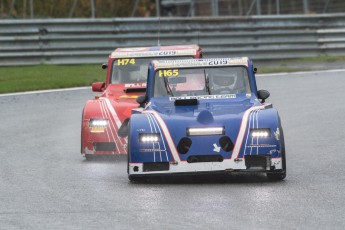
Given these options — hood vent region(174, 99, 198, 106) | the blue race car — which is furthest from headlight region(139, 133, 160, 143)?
hood vent region(174, 99, 198, 106)

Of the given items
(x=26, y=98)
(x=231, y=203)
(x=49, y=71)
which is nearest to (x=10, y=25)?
(x=49, y=71)

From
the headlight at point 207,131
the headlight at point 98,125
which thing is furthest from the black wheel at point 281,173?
the headlight at point 98,125

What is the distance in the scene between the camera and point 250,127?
38.8 ft

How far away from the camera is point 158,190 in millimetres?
11383

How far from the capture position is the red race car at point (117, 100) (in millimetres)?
14641

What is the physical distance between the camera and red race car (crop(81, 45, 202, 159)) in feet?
48.0

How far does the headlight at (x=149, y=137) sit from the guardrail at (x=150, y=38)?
1499cm

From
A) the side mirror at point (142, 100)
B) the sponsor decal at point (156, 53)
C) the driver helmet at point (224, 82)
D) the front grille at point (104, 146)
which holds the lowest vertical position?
the front grille at point (104, 146)

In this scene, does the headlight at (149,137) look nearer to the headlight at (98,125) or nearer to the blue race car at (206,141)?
the blue race car at (206,141)

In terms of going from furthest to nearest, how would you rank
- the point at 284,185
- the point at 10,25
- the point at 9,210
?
the point at 10,25
the point at 284,185
the point at 9,210

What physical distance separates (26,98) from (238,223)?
13446mm

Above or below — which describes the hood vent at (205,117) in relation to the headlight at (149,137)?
above

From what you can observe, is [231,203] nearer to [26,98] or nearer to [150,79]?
[150,79]

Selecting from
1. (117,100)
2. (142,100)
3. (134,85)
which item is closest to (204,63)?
(142,100)
